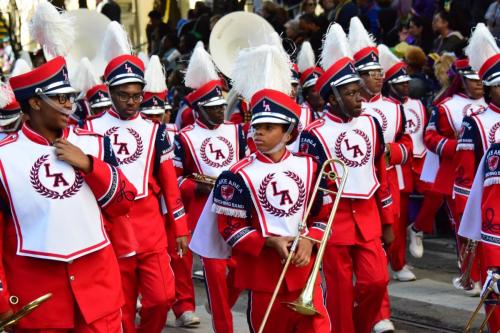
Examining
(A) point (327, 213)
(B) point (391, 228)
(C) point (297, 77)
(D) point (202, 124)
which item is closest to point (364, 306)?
(B) point (391, 228)

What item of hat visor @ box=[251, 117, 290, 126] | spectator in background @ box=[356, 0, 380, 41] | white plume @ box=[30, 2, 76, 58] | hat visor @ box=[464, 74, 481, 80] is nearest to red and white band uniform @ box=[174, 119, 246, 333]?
hat visor @ box=[464, 74, 481, 80]

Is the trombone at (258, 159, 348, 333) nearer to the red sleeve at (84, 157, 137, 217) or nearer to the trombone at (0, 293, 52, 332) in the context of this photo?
the red sleeve at (84, 157, 137, 217)

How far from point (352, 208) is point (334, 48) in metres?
1.40

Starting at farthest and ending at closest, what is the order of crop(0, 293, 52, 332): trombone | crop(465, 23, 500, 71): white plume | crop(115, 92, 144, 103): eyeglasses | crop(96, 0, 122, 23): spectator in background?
1. crop(96, 0, 122, 23): spectator in background
2. crop(465, 23, 500, 71): white plume
3. crop(115, 92, 144, 103): eyeglasses
4. crop(0, 293, 52, 332): trombone

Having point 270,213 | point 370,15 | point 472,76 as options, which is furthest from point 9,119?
point 370,15

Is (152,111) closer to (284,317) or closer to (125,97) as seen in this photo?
(125,97)

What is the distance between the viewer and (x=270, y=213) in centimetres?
648

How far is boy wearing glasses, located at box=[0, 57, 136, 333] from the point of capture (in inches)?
218

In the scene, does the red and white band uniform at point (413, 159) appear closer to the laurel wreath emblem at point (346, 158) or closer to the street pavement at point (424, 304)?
the street pavement at point (424, 304)

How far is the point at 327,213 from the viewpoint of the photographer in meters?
6.77

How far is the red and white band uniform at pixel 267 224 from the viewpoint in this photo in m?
6.45

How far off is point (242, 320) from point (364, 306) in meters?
2.00

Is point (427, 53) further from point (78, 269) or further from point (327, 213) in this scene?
point (78, 269)

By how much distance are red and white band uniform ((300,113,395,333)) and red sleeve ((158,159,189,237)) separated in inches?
36.0
